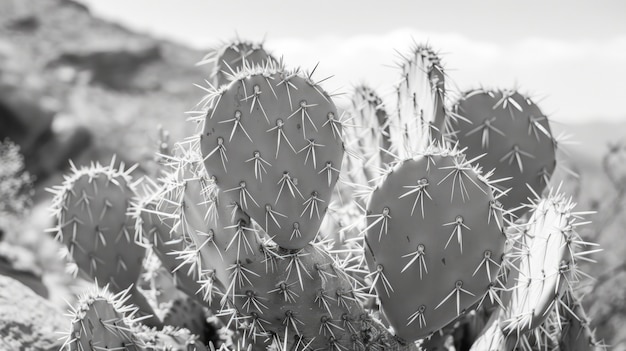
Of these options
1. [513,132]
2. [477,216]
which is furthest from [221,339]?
[513,132]

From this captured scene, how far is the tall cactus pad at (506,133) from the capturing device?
206cm

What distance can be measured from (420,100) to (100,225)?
3.65 feet

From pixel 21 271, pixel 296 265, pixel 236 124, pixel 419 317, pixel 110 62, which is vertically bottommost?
pixel 110 62

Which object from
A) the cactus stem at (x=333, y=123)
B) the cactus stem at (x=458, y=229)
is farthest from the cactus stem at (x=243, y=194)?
the cactus stem at (x=458, y=229)

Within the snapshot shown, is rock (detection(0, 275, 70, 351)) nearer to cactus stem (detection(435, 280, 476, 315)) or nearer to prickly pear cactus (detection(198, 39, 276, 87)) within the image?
prickly pear cactus (detection(198, 39, 276, 87))

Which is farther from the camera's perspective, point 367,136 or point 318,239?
point 367,136

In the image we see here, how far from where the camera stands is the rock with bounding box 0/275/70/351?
2.11 metres

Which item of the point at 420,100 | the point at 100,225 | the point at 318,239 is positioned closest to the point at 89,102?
the point at 100,225

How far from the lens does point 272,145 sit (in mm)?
1507

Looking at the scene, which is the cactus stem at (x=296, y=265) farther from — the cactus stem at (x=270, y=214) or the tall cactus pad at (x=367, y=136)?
the tall cactus pad at (x=367, y=136)

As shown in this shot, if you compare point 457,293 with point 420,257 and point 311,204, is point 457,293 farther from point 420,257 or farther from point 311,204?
point 311,204

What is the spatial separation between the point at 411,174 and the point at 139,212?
864mm

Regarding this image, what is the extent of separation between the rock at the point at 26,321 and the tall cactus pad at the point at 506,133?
4.87 ft

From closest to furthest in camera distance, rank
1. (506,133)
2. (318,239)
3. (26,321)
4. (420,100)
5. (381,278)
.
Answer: (381,278) → (318,239) → (420,100) → (506,133) → (26,321)
